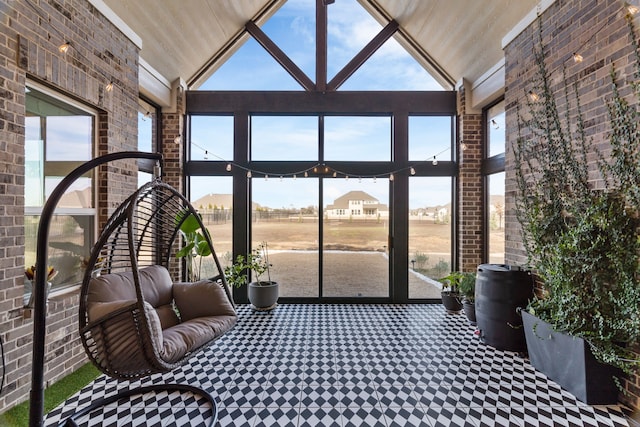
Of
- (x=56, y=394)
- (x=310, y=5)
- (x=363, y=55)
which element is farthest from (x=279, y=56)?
(x=56, y=394)

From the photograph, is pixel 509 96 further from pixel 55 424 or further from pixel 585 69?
pixel 55 424

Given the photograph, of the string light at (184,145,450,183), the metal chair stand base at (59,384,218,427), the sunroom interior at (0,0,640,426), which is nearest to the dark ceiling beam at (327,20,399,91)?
the sunroom interior at (0,0,640,426)

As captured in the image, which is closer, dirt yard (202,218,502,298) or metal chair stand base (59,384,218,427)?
metal chair stand base (59,384,218,427)

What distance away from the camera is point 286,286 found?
15.2ft

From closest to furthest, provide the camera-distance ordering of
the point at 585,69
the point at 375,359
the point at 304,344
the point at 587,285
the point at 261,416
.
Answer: the point at 261,416 → the point at 587,285 → the point at 585,69 → the point at 375,359 → the point at 304,344

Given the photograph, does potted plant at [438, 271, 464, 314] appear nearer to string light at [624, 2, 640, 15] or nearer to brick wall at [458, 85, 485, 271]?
brick wall at [458, 85, 485, 271]

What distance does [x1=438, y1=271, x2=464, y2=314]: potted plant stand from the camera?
4.01m

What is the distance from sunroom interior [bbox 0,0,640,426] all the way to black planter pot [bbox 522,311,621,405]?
0.09 m

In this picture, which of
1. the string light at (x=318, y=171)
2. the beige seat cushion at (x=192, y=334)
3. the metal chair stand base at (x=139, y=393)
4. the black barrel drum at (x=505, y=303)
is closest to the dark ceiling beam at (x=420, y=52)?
the string light at (x=318, y=171)

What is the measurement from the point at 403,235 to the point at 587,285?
2465 millimetres

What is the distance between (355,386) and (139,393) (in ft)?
5.62

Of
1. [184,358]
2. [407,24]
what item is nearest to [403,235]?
[407,24]

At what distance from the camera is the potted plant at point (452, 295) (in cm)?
401

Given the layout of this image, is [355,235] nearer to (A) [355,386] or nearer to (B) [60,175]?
(A) [355,386]
